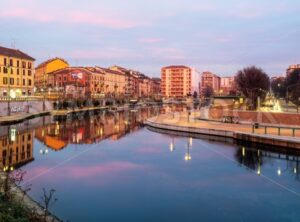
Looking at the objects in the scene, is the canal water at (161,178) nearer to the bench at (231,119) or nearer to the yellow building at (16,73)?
the bench at (231,119)

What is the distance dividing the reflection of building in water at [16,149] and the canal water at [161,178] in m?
0.07

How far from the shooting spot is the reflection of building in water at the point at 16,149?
24.7 m

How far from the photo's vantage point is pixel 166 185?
19.0 metres

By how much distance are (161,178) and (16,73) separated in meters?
74.5

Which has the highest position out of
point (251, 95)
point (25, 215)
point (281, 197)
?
point (251, 95)

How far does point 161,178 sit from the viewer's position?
67.5ft

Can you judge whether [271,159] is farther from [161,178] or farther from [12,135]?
[12,135]

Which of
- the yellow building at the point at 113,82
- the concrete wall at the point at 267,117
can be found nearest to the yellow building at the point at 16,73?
the concrete wall at the point at 267,117

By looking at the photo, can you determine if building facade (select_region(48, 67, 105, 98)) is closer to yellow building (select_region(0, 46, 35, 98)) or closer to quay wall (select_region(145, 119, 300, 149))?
yellow building (select_region(0, 46, 35, 98))

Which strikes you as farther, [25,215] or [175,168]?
[175,168]

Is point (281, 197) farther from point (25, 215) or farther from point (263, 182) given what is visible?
point (25, 215)

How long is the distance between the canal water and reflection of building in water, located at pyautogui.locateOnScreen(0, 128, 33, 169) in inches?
2.7

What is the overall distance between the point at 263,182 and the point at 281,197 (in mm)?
2677

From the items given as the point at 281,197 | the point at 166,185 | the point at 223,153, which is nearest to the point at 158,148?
the point at 223,153
